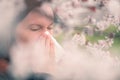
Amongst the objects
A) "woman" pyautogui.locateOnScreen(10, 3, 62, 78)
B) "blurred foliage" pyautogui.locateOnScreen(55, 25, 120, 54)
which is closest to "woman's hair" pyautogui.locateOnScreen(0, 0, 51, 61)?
"woman" pyautogui.locateOnScreen(10, 3, 62, 78)

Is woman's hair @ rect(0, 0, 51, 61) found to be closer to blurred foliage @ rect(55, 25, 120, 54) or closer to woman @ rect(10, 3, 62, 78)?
woman @ rect(10, 3, 62, 78)

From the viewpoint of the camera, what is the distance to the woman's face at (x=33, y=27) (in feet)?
7.10

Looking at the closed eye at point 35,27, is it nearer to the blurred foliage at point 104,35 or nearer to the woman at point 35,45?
the woman at point 35,45

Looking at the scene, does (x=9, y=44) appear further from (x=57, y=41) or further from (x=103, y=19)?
(x=103, y=19)

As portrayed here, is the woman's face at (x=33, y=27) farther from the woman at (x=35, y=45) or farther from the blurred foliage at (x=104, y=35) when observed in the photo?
the blurred foliage at (x=104, y=35)

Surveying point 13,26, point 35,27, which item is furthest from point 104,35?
point 13,26

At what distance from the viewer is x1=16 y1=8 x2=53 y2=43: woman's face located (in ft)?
7.10

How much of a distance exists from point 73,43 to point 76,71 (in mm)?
192

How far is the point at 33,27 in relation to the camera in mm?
2178

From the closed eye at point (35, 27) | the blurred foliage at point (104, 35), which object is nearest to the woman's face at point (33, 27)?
the closed eye at point (35, 27)

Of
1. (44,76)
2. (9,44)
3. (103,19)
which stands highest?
(103,19)

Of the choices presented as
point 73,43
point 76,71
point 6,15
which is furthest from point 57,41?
point 6,15

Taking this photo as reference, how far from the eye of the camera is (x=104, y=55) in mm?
2211

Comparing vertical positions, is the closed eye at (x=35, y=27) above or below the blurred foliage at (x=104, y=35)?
above
